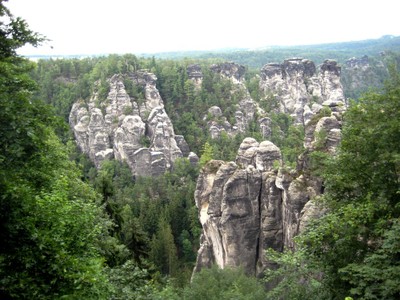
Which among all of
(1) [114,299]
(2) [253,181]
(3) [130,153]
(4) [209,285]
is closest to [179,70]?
(3) [130,153]

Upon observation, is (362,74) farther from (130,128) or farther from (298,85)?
(130,128)

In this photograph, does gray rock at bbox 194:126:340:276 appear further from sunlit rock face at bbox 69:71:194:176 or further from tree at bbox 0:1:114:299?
sunlit rock face at bbox 69:71:194:176

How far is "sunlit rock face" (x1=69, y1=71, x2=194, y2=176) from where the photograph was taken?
68875mm

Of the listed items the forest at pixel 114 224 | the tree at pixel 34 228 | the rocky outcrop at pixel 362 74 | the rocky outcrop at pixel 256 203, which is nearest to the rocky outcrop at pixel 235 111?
the rocky outcrop at pixel 256 203

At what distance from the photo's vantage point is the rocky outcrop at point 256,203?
25.8 metres

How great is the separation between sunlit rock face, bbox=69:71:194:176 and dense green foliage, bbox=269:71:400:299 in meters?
53.9

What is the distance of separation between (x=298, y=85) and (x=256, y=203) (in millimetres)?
77305

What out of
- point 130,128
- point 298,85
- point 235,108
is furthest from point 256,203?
point 298,85

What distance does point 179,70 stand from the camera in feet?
327

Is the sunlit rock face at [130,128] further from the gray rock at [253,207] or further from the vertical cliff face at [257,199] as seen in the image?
the gray rock at [253,207]

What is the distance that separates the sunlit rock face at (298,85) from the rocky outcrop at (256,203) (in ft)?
223

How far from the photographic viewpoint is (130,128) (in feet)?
236

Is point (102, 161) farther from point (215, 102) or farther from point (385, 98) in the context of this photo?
point (385, 98)

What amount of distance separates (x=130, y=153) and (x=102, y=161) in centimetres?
514
